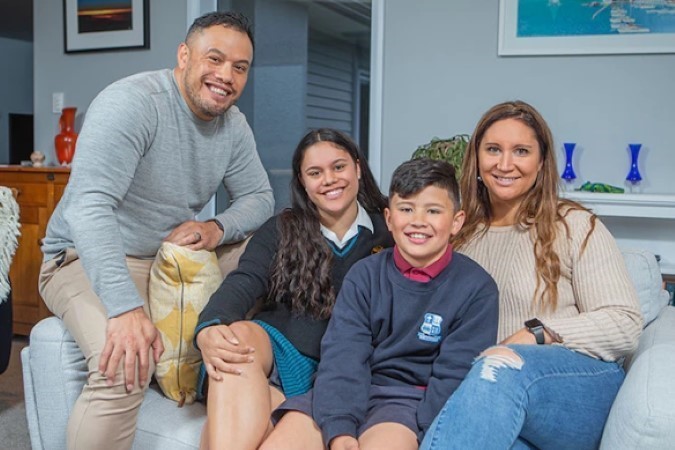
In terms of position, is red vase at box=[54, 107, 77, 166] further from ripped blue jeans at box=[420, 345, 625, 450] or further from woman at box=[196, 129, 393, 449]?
ripped blue jeans at box=[420, 345, 625, 450]

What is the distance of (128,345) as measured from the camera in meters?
1.75

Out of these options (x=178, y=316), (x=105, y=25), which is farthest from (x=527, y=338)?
(x=105, y=25)

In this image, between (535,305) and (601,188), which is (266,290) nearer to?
(535,305)

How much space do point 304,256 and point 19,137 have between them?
8.11 meters

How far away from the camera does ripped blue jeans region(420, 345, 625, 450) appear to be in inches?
54.9

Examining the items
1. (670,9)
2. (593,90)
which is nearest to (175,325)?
(593,90)

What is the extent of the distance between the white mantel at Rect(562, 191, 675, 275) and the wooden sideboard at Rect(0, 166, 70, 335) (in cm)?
260

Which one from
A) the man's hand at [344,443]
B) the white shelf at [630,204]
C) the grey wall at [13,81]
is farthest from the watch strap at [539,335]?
the grey wall at [13,81]

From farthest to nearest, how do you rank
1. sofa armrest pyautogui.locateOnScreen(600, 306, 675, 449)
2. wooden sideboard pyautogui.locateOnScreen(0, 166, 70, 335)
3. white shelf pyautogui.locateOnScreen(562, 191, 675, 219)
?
1. wooden sideboard pyautogui.locateOnScreen(0, 166, 70, 335)
2. white shelf pyautogui.locateOnScreen(562, 191, 675, 219)
3. sofa armrest pyautogui.locateOnScreen(600, 306, 675, 449)

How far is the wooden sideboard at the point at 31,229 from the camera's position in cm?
390

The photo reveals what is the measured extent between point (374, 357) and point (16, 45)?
28.2 ft

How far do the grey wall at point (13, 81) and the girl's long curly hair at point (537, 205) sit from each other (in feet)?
26.8

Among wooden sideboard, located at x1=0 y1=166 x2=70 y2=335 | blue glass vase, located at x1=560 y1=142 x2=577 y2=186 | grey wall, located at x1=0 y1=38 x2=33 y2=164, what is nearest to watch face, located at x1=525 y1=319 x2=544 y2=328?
blue glass vase, located at x1=560 y1=142 x2=577 y2=186

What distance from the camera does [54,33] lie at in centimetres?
464
